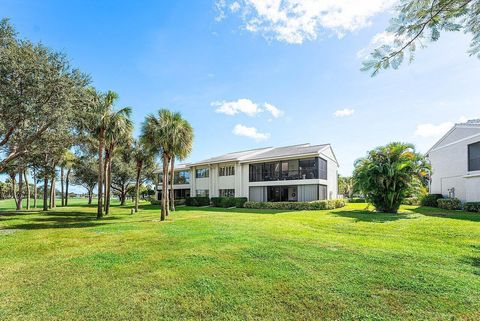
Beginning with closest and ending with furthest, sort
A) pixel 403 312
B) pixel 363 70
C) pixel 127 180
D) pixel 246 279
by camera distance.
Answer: pixel 363 70 < pixel 403 312 < pixel 246 279 < pixel 127 180

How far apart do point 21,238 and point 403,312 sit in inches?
544

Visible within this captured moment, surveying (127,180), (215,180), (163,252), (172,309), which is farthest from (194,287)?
(127,180)

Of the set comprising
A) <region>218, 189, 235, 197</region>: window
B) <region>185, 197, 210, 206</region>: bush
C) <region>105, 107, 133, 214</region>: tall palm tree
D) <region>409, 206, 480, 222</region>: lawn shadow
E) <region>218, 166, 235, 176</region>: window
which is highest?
<region>105, 107, 133, 214</region>: tall palm tree

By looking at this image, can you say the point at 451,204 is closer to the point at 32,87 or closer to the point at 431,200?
the point at 431,200

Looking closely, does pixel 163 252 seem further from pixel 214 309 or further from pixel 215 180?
pixel 215 180

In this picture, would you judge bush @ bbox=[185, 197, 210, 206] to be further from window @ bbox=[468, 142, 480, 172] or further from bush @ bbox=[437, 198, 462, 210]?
window @ bbox=[468, 142, 480, 172]

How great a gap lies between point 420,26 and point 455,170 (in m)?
28.3

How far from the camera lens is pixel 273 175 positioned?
2877 centimetres

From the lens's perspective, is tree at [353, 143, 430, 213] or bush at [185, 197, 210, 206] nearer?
tree at [353, 143, 430, 213]

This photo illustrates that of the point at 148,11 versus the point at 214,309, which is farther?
the point at 148,11

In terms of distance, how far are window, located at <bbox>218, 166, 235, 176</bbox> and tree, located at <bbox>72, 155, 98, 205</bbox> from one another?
2015cm

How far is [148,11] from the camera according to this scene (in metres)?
13.0

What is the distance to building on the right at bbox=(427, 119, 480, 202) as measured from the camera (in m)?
21.2

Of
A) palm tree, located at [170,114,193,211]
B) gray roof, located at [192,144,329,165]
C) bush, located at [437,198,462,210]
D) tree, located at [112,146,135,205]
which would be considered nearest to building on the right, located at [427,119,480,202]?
bush, located at [437,198,462,210]
